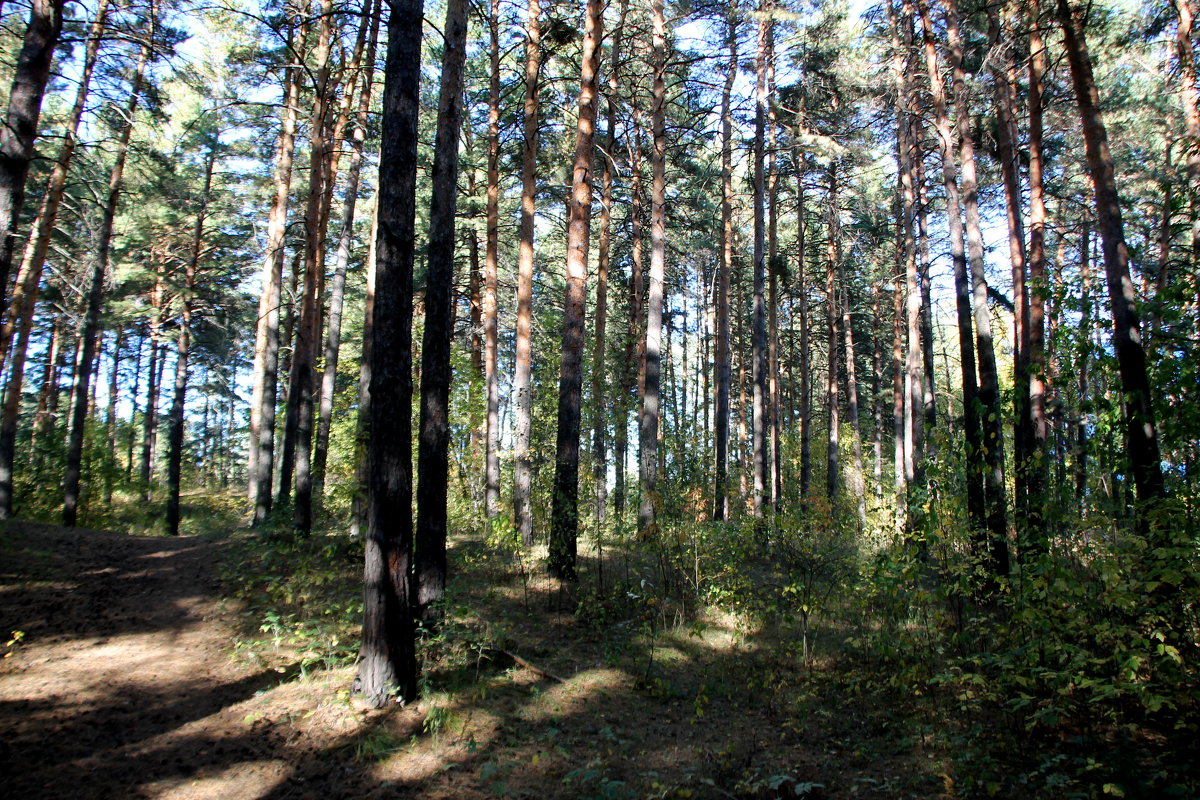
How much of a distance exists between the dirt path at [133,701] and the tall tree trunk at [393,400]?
63 centimetres

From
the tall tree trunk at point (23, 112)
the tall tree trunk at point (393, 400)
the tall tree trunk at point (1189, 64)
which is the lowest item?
the tall tree trunk at point (393, 400)

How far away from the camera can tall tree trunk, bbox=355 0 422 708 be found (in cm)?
584

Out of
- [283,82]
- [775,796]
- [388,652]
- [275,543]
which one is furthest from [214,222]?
[775,796]

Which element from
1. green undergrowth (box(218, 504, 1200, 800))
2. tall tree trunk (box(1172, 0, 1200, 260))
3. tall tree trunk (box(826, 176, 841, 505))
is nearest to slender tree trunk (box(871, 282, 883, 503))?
tall tree trunk (box(826, 176, 841, 505))

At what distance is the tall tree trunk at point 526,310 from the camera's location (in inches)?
489

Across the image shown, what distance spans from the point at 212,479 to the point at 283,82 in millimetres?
34383

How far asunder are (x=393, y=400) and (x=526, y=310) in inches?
284

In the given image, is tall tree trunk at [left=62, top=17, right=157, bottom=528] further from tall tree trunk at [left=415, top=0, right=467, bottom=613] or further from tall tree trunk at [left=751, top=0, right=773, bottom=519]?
tall tree trunk at [left=751, top=0, right=773, bottom=519]

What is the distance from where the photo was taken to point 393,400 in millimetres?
6129

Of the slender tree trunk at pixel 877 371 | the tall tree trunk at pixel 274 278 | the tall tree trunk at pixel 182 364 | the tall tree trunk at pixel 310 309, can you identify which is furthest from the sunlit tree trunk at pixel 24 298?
the slender tree trunk at pixel 877 371

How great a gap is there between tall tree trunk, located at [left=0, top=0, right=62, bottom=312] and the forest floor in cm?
414

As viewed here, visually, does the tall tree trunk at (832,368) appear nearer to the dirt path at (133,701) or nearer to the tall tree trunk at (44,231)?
the dirt path at (133,701)

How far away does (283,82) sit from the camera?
48.6ft

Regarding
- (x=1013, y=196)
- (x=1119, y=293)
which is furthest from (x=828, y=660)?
(x=1013, y=196)
